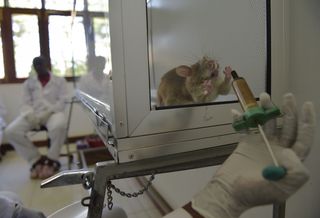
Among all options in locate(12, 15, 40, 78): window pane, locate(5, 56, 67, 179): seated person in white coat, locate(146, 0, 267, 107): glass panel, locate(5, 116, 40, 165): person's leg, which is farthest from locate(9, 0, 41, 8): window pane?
locate(146, 0, 267, 107): glass panel

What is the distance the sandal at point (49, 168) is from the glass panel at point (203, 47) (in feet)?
7.50

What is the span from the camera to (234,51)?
71 centimetres

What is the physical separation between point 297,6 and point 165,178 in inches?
48.2

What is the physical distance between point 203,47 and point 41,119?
2.46 m

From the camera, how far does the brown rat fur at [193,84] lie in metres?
0.62

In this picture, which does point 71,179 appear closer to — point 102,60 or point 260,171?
point 102,60

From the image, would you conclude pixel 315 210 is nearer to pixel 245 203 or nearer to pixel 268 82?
pixel 268 82

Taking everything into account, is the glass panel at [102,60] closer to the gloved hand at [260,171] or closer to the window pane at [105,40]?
the window pane at [105,40]

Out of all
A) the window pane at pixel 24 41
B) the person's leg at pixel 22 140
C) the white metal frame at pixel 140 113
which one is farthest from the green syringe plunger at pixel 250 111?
the window pane at pixel 24 41

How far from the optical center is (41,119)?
2.77 m

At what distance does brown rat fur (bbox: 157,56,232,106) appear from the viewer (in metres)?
0.62

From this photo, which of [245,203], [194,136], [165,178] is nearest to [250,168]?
[245,203]

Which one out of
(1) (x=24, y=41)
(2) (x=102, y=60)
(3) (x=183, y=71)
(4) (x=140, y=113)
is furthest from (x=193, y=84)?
(1) (x=24, y=41)

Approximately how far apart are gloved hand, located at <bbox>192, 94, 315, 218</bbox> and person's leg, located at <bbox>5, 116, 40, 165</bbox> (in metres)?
2.57
